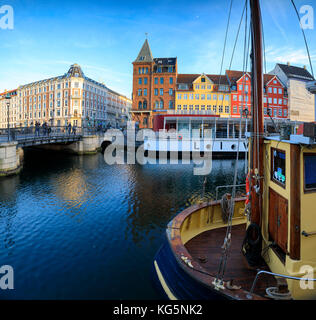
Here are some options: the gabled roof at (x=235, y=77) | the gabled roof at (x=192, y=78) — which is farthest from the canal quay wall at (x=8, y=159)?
the gabled roof at (x=235, y=77)

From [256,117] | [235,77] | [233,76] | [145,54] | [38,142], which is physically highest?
[145,54]

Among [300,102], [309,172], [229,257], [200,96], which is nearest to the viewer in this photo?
[309,172]

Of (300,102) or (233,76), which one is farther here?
(233,76)

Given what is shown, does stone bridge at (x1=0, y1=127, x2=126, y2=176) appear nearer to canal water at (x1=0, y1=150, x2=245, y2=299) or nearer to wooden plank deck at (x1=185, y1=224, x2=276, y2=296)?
canal water at (x1=0, y1=150, x2=245, y2=299)

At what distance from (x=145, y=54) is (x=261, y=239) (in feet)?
208

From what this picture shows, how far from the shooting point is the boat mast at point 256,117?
A: 230 inches

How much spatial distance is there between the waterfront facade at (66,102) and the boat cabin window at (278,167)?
66.6 meters

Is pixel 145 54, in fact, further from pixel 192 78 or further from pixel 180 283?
pixel 180 283

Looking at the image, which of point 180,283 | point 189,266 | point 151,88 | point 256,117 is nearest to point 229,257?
point 180,283

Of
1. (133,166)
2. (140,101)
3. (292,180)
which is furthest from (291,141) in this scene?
(140,101)

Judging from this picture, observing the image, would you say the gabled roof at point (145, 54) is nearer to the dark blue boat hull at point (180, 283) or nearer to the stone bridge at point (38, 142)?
the stone bridge at point (38, 142)

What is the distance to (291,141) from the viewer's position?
15.2 ft

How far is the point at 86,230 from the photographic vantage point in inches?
434

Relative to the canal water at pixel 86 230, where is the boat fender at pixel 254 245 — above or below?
above
